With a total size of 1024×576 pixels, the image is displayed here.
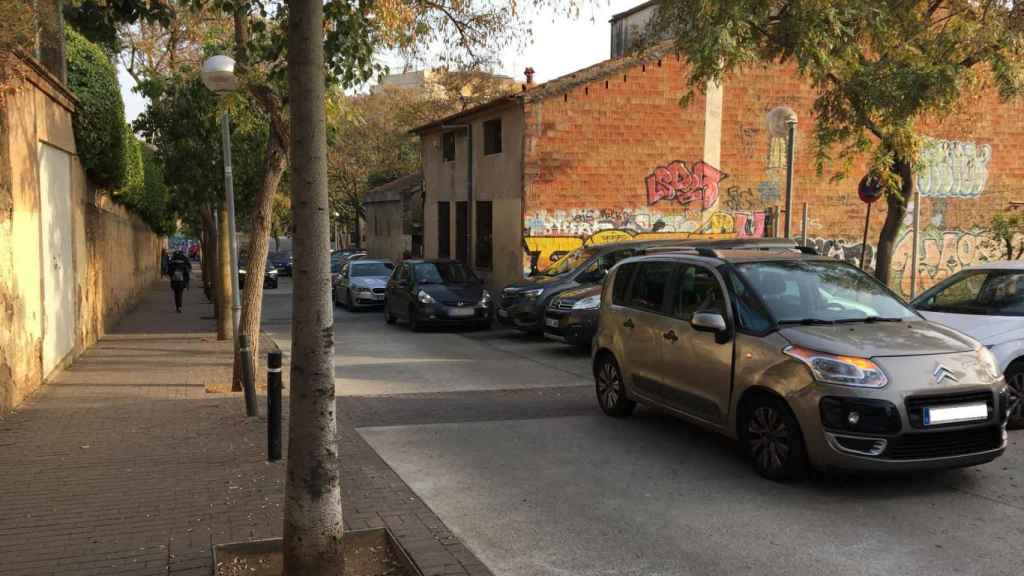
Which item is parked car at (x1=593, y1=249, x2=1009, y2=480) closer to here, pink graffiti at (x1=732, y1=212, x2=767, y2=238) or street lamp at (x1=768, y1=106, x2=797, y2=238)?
street lamp at (x1=768, y1=106, x2=797, y2=238)

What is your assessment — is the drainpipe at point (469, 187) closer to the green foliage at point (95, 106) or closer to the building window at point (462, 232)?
the building window at point (462, 232)

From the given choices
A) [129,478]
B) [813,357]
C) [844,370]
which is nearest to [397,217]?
[129,478]

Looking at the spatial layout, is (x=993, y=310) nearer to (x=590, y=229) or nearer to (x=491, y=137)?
(x=590, y=229)

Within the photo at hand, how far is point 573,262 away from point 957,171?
12.2 metres

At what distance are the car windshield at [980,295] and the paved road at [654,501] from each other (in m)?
1.40

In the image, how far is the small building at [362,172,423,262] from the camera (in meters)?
36.7

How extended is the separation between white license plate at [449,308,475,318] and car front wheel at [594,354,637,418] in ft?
29.9

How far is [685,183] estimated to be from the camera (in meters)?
20.4

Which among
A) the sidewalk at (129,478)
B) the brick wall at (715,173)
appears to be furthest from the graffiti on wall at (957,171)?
the sidewalk at (129,478)

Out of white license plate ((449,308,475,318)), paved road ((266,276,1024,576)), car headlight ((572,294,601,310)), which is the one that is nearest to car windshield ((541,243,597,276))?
car headlight ((572,294,601,310))

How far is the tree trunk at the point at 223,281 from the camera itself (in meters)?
16.0

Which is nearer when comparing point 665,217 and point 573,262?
point 573,262

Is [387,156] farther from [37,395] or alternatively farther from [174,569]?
[174,569]

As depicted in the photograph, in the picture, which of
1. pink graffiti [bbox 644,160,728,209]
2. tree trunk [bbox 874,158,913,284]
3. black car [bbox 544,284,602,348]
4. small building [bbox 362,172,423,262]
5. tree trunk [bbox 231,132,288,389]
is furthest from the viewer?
small building [bbox 362,172,423,262]
